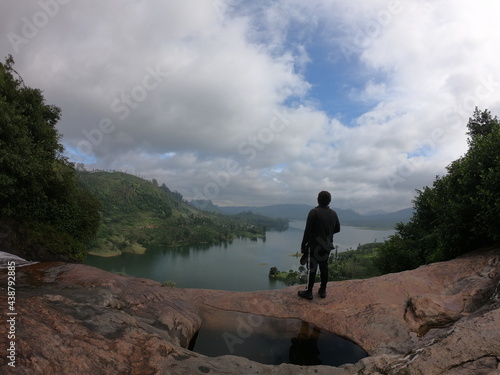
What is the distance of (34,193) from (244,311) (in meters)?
10.5

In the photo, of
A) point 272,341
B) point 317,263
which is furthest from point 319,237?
point 272,341

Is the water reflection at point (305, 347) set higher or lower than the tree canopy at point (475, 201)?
lower

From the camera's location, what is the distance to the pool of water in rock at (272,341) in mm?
5152

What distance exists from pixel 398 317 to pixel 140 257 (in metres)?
103

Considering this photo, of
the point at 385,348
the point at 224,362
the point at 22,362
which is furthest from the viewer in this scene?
the point at 385,348

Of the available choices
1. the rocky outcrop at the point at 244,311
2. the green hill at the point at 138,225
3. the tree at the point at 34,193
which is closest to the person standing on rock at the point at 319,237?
the rocky outcrop at the point at 244,311

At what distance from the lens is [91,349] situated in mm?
3576

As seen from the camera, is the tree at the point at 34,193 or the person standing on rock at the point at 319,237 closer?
the person standing on rock at the point at 319,237

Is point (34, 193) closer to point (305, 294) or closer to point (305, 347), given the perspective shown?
point (305, 294)

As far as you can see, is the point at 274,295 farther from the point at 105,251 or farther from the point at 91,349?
the point at 105,251

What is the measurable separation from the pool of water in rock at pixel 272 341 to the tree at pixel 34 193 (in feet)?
28.8

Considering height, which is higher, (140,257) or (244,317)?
(244,317)

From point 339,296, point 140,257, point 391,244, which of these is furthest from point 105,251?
point 339,296

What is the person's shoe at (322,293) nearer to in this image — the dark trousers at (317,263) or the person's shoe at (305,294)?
the person's shoe at (305,294)
